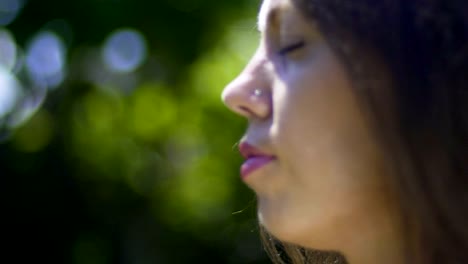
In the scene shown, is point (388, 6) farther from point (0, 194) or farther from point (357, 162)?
point (0, 194)

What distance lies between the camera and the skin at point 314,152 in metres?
0.84

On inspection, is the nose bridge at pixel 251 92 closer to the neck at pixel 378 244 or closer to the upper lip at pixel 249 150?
the upper lip at pixel 249 150

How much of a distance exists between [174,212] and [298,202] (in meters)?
3.72

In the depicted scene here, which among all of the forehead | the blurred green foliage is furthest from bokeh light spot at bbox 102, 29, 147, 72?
the forehead

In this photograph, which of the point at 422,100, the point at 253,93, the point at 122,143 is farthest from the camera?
the point at 122,143

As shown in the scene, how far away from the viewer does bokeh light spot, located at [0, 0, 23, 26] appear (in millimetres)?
4598

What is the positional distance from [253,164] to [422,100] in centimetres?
21

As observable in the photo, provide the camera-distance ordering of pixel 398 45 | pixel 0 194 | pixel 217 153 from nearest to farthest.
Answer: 1. pixel 398 45
2. pixel 217 153
3. pixel 0 194

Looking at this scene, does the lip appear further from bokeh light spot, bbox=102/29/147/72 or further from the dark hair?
bokeh light spot, bbox=102/29/147/72

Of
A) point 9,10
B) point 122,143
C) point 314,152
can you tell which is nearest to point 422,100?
point 314,152

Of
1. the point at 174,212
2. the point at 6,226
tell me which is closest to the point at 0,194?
the point at 6,226

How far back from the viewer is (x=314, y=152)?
0.84 metres

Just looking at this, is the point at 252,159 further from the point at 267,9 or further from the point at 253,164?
the point at 267,9

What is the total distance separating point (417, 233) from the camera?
2.73ft
